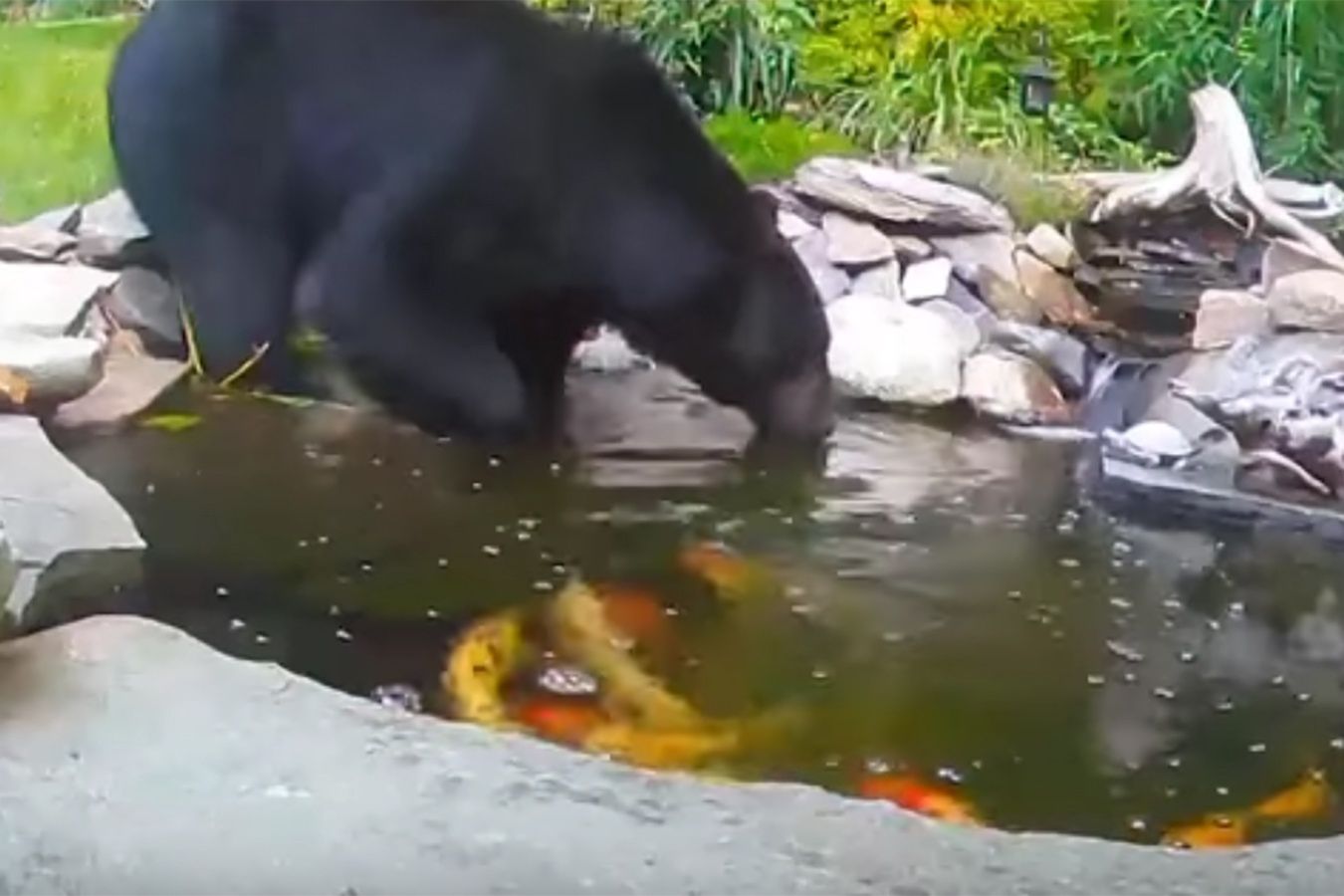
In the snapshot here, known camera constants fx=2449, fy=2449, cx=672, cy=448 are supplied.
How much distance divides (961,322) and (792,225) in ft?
1.52

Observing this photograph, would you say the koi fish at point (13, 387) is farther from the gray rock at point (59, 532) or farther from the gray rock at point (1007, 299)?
the gray rock at point (1007, 299)

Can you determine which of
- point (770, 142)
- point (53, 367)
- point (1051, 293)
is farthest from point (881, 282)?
point (53, 367)

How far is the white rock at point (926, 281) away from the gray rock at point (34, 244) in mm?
1405

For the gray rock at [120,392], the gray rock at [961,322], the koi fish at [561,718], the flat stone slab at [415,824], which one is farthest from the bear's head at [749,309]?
the flat stone slab at [415,824]

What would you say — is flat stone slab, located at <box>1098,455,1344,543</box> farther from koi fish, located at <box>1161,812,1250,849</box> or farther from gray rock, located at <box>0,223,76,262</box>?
gray rock, located at <box>0,223,76,262</box>

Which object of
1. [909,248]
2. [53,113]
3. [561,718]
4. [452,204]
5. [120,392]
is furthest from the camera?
[53,113]

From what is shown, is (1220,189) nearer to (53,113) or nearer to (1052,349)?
(1052,349)

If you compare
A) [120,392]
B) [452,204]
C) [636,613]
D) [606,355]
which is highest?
[452,204]

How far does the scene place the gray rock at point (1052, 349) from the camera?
3826 mm

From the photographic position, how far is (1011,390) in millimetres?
3691

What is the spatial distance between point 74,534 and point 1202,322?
2315 millimetres

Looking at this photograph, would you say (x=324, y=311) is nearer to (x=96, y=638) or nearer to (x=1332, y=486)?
(x=1332, y=486)

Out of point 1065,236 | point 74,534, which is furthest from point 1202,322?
point 74,534

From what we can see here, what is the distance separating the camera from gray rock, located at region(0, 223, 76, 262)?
3.84m
